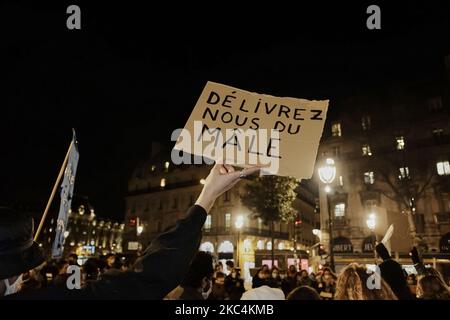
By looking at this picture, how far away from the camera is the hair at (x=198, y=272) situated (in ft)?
11.2

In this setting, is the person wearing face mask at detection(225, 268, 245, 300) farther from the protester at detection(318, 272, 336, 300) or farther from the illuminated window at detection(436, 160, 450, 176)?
the illuminated window at detection(436, 160, 450, 176)

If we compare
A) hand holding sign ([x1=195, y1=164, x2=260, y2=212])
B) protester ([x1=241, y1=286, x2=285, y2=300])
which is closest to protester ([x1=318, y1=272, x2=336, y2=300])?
protester ([x1=241, y1=286, x2=285, y2=300])

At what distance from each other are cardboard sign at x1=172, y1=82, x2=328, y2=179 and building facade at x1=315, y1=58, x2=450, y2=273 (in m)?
30.6

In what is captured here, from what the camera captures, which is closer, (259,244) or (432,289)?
(432,289)

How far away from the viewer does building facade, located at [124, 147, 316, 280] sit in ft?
168

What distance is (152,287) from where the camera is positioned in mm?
1674

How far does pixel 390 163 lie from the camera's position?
117 feet

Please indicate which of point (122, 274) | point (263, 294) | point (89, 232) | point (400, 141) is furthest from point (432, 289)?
point (89, 232)

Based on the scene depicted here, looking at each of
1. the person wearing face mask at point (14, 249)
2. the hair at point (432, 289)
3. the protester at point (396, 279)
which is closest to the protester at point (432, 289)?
the hair at point (432, 289)

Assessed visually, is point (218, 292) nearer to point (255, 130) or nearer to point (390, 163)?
point (255, 130)

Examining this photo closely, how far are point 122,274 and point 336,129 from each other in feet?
135

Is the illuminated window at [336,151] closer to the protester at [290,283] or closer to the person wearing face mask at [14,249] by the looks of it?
the protester at [290,283]

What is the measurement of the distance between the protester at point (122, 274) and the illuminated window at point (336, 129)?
40.6 metres
